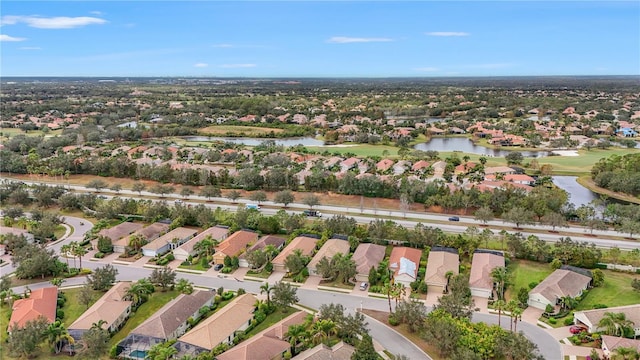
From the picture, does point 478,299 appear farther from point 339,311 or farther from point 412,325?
point 339,311

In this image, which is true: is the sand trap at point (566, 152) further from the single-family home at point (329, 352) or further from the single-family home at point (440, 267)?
the single-family home at point (329, 352)

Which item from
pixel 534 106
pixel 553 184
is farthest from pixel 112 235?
pixel 534 106

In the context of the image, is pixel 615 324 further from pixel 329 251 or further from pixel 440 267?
Result: pixel 329 251

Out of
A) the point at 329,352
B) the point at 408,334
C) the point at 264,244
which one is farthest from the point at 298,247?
the point at 329,352

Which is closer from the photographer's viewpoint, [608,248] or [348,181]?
[608,248]

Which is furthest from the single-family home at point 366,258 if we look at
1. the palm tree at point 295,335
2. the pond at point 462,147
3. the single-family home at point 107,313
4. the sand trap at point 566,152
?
the sand trap at point 566,152
